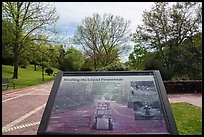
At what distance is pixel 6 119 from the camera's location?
8.06 m

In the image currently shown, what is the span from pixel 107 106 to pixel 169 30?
22.5 metres

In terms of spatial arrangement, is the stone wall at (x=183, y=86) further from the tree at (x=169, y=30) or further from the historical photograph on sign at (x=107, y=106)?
the historical photograph on sign at (x=107, y=106)

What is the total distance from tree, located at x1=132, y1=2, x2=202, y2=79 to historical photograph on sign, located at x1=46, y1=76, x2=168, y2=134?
2010cm

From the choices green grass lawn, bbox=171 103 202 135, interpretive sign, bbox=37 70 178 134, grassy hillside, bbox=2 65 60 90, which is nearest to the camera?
interpretive sign, bbox=37 70 178 134

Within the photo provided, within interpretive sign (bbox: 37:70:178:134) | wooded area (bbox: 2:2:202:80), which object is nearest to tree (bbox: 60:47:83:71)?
wooded area (bbox: 2:2:202:80)

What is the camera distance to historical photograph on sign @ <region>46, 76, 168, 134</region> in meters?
3.06

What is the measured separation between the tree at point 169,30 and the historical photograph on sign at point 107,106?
2010 centimetres

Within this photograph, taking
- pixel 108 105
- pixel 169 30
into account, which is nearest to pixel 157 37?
pixel 169 30

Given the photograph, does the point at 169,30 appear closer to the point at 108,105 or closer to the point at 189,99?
the point at 189,99

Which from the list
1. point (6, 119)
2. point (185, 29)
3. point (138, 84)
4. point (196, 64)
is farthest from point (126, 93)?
point (185, 29)

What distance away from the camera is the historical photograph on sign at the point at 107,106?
10.0ft

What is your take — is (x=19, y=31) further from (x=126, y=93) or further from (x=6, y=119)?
(x=126, y=93)

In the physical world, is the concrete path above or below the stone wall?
below

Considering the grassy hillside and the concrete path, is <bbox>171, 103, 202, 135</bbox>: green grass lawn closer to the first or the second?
the concrete path
